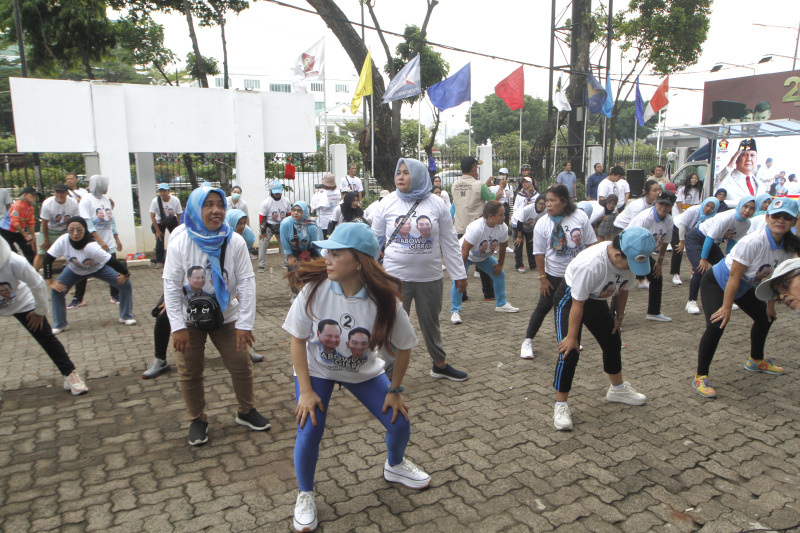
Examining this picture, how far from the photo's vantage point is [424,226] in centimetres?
484

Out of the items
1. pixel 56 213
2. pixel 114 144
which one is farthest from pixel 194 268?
pixel 114 144

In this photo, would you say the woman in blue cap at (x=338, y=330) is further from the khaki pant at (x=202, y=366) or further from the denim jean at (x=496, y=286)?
the denim jean at (x=496, y=286)

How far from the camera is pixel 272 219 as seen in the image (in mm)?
10297

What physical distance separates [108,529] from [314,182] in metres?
13.5

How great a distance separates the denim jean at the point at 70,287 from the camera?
22.1 feet

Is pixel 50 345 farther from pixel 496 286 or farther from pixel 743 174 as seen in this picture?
pixel 743 174

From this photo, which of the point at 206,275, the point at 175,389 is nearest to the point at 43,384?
the point at 175,389

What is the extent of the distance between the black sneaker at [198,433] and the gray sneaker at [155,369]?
1.59 metres

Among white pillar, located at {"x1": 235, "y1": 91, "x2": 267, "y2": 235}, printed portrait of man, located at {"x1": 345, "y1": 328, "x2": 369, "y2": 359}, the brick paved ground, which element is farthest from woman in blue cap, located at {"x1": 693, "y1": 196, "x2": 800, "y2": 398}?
white pillar, located at {"x1": 235, "y1": 91, "x2": 267, "y2": 235}

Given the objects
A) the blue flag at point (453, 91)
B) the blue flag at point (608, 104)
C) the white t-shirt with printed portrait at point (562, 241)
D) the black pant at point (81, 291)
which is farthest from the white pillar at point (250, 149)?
the blue flag at point (608, 104)

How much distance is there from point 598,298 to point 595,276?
0.29m

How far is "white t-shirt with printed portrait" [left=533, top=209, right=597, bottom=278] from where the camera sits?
5703 millimetres

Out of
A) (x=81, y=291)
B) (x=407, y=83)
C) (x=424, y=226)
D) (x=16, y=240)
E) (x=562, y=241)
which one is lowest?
(x=81, y=291)

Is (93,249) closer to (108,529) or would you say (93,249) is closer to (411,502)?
(108,529)
